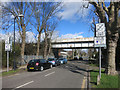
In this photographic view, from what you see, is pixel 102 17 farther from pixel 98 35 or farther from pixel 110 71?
pixel 110 71

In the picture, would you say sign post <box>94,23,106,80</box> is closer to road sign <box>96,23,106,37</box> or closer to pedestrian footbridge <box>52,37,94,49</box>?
road sign <box>96,23,106,37</box>

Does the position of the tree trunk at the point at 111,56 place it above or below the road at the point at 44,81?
above

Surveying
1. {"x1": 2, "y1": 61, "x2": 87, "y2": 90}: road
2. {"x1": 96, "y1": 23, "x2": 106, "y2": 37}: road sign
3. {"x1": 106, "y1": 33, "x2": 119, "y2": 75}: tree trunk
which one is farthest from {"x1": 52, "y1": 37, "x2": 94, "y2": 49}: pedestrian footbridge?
{"x1": 96, "y1": 23, "x2": 106, "y2": 37}: road sign

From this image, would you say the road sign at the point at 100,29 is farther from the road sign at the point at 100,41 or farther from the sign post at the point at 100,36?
the road sign at the point at 100,41

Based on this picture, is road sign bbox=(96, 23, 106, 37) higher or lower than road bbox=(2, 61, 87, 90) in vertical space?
higher

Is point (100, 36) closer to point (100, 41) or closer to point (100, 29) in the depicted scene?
point (100, 41)

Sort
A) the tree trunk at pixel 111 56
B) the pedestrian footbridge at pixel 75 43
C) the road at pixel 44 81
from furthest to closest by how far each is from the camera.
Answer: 1. the pedestrian footbridge at pixel 75 43
2. the tree trunk at pixel 111 56
3. the road at pixel 44 81

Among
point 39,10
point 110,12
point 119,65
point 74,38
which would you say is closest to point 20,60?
point 39,10

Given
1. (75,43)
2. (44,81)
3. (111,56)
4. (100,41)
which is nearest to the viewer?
(44,81)

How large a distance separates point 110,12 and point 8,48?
11.4m

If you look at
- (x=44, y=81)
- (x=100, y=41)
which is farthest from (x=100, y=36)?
(x=44, y=81)

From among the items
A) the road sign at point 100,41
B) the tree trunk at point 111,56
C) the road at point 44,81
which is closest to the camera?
the road at point 44,81

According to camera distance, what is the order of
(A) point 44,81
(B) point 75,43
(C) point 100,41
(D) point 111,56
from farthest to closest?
(B) point 75,43 → (D) point 111,56 → (C) point 100,41 → (A) point 44,81

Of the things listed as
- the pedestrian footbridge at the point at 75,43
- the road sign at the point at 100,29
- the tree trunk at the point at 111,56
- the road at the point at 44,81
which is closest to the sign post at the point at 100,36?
the road sign at the point at 100,29
